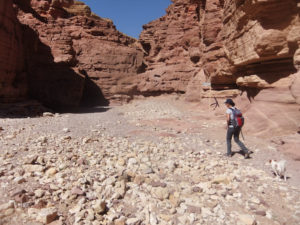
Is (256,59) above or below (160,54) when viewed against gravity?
below

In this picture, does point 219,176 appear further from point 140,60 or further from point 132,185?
point 140,60

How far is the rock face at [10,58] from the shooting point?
35.5ft

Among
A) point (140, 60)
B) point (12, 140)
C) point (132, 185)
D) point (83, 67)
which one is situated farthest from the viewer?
point (140, 60)

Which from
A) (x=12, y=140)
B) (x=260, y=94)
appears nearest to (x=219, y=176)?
(x=260, y=94)

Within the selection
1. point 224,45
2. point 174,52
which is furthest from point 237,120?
point 174,52

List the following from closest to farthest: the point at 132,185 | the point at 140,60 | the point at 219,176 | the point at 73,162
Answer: the point at 132,185 < the point at 219,176 < the point at 73,162 < the point at 140,60

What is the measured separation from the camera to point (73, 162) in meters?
3.91

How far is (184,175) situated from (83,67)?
19129mm

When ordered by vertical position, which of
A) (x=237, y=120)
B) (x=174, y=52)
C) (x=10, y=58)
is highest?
(x=174, y=52)

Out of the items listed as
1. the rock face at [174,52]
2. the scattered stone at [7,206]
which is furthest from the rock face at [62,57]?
the scattered stone at [7,206]

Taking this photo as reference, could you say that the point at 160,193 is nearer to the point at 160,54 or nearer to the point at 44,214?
the point at 44,214

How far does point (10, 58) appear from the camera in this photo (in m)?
11.5

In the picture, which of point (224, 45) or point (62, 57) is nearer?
point (224, 45)

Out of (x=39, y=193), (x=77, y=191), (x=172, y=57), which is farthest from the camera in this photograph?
(x=172, y=57)
